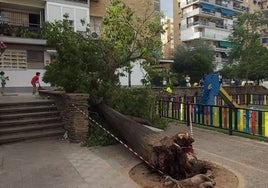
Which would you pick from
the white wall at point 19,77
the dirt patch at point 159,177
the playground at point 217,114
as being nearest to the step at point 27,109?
the playground at point 217,114

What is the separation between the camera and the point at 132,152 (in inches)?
331

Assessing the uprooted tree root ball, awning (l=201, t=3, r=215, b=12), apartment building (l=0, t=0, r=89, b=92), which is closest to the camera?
the uprooted tree root ball

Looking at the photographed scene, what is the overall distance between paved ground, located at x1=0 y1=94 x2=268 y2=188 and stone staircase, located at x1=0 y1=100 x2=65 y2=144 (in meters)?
0.39

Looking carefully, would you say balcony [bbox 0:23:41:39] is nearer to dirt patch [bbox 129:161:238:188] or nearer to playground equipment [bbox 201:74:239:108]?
playground equipment [bbox 201:74:239:108]

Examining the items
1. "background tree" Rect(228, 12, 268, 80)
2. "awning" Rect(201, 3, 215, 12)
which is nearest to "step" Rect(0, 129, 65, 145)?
"background tree" Rect(228, 12, 268, 80)

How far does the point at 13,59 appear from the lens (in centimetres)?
2683

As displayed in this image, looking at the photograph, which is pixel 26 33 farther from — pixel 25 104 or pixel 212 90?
pixel 25 104

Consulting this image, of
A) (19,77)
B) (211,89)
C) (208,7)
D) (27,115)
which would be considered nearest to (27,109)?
(27,115)

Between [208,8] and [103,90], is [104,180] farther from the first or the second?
[208,8]

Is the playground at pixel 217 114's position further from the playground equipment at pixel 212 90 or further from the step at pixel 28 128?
the step at pixel 28 128

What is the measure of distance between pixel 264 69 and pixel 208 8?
40718 millimetres

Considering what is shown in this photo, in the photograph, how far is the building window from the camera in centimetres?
2642

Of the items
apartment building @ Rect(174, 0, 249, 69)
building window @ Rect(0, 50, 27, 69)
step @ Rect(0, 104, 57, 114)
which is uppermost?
apartment building @ Rect(174, 0, 249, 69)

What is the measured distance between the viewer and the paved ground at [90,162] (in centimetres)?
641
